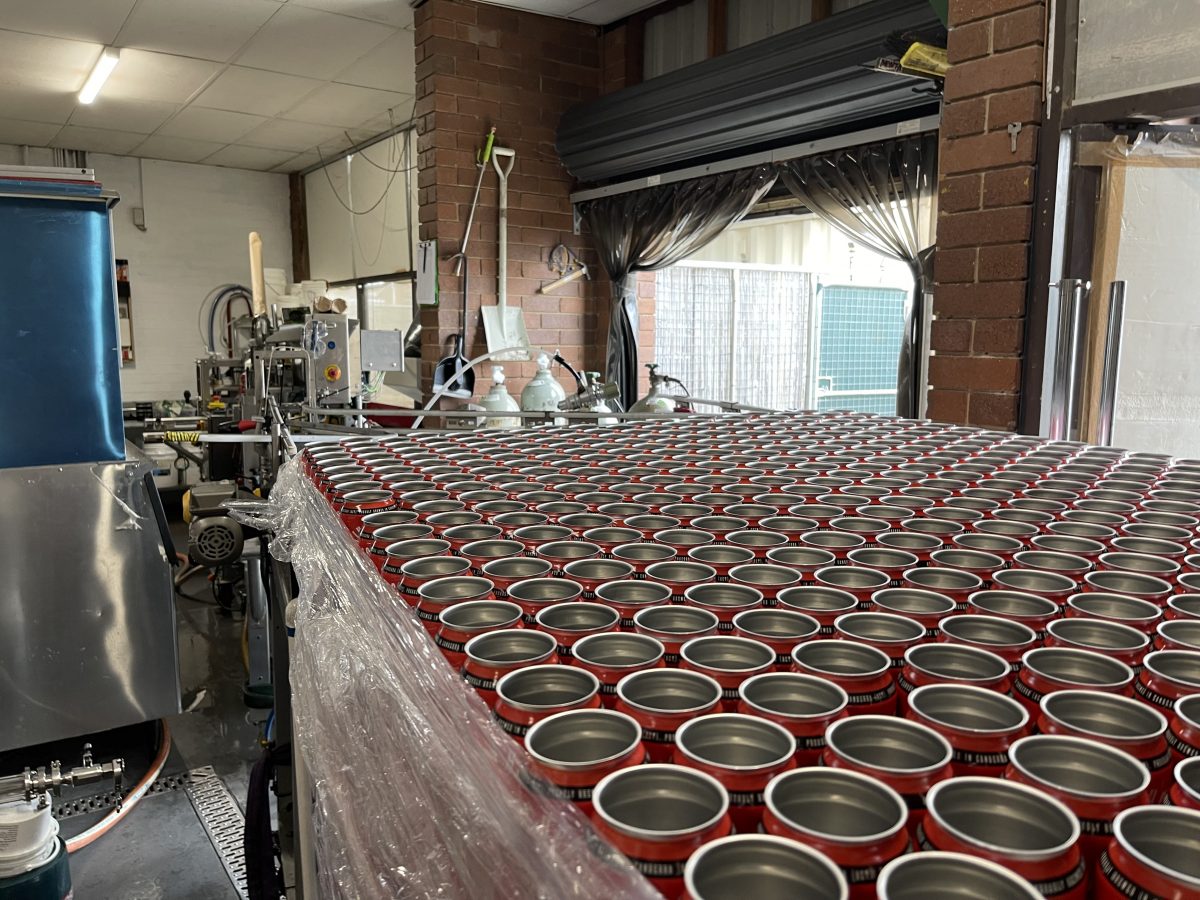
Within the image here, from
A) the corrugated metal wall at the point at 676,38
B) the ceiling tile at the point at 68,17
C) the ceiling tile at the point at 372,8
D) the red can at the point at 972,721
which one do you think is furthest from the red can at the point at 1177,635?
the ceiling tile at the point at 68,17

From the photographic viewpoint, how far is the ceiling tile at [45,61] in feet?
16.0

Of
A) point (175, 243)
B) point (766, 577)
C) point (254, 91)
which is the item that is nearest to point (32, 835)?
point (766, 577)

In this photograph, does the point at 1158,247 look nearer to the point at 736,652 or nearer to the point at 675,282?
the point at 736,652

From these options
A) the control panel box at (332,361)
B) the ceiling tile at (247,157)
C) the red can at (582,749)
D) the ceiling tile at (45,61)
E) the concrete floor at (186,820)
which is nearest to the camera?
the red can at (582,749)

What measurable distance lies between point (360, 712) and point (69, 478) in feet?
6.27

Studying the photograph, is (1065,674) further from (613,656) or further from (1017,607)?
(613,656)

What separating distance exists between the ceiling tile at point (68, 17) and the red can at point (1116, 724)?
17.3 ft

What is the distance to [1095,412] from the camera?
2227 mm

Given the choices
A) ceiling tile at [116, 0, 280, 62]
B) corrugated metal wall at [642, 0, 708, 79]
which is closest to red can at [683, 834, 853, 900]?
corrugated metal wall at [642, 0, 708, 79]

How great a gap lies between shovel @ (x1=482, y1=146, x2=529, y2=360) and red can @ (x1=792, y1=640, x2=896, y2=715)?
3.97m

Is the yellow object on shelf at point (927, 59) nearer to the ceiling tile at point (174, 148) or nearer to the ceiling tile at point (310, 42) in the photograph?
the ceiling tile at point (310, 42)

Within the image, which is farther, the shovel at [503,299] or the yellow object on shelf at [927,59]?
the shovel at [503,299]

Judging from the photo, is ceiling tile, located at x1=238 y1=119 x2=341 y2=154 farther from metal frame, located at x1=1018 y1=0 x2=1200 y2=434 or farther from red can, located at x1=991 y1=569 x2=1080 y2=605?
red can, located at x1=991 y1=569 x2=1080 y2=605

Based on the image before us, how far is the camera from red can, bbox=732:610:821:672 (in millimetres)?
703
